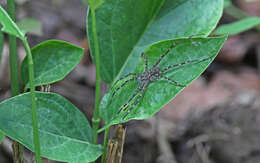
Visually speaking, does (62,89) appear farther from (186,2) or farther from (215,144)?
(186,2)

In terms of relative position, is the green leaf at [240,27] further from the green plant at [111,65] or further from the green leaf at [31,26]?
the green leaf at [31,26]

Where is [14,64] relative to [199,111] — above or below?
above

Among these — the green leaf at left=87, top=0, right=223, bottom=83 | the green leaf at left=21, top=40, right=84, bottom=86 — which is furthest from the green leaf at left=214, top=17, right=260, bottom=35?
the green leaf at left=21, top=40, right=84, bottom=86

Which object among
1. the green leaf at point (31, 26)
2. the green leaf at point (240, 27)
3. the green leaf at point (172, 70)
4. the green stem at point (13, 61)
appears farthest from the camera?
the green leaf at point (31, 26)

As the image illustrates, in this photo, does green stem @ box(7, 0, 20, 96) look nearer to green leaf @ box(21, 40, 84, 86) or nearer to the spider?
green leaf @ box(21, 40, 84, 86)

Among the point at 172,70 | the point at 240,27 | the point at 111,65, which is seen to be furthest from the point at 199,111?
the point at 172,70

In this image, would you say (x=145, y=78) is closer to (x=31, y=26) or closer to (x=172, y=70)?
(x=172, y=70)

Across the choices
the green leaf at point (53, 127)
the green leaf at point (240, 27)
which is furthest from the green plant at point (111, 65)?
the green leaf at point (240, 27)
